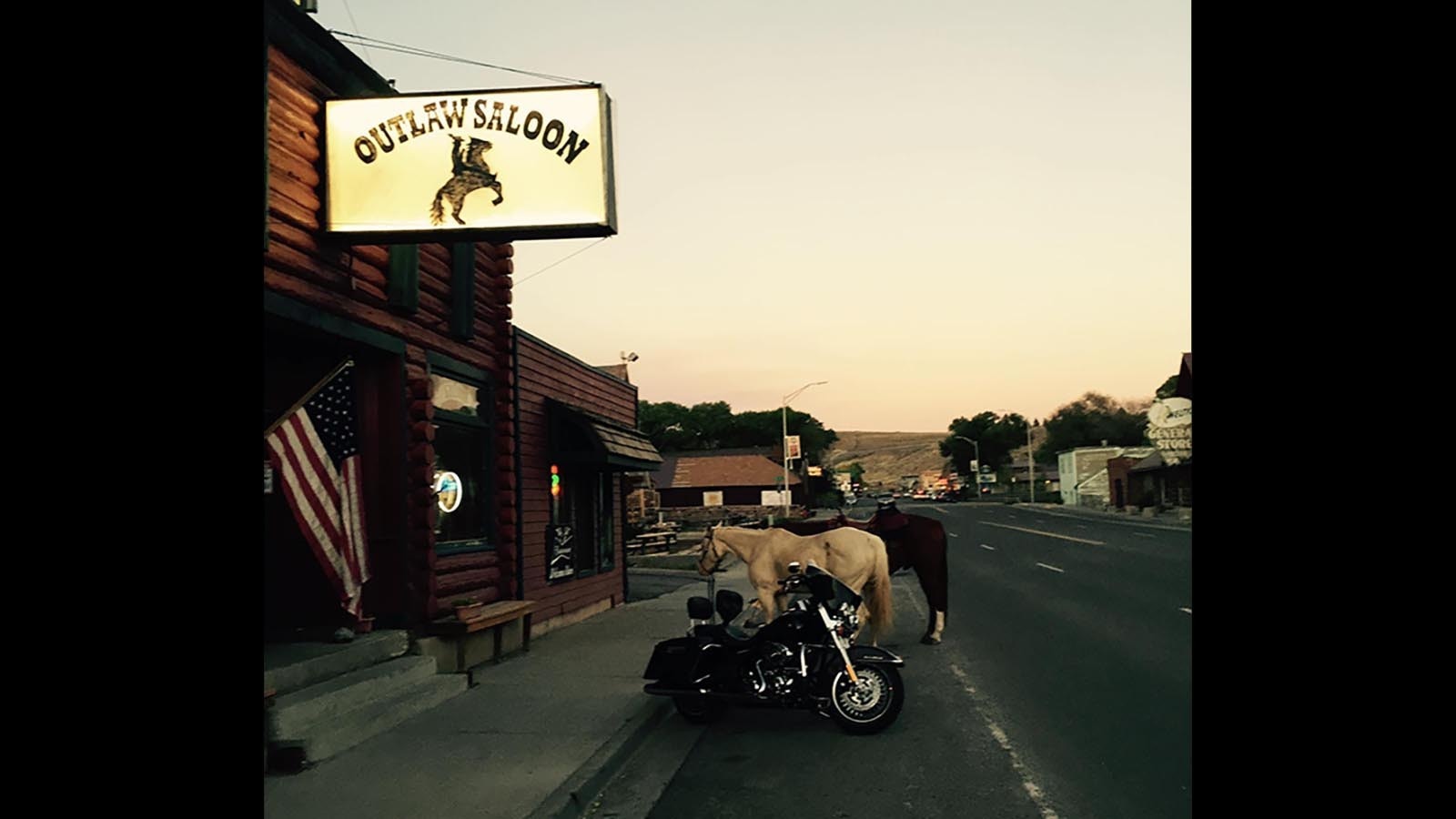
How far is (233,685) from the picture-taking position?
2.52 meters

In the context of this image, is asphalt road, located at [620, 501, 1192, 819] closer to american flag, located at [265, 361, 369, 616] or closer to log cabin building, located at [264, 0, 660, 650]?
american flag, located at [265, 361, 369, 616]

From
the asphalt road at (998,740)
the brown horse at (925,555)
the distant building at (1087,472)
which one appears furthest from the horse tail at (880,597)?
the distant building at (1087,472)

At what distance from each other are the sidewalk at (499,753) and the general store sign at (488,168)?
13.4ft

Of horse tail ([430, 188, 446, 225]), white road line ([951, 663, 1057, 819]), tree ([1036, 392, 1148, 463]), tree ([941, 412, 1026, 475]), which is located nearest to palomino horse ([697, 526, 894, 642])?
white road line ([951, 663, 1057, 819])

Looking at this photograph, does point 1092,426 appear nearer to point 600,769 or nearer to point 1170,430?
point 1170,430

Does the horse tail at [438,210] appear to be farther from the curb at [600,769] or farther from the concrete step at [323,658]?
the curb at [600,769]

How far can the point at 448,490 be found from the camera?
41.9ft

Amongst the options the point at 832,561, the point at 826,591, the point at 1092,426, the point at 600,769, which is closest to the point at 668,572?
the point at 832,561

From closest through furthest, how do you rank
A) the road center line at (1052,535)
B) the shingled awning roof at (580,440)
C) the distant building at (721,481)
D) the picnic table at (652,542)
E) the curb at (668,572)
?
the shingled awning roof at (580,440), the curb at (668,572), the road center line at (1052,535), the picnic table at (652,542), the distant building at (721,481)

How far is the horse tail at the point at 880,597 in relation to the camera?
1155cm

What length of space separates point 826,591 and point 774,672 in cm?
86

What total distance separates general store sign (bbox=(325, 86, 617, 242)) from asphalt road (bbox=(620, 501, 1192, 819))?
14.8ft
